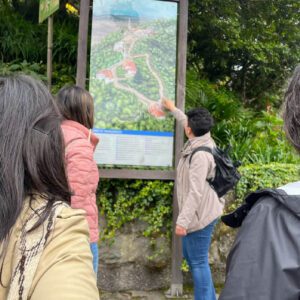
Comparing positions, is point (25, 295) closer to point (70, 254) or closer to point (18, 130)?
point (70, 254)

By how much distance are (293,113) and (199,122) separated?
2538 mm

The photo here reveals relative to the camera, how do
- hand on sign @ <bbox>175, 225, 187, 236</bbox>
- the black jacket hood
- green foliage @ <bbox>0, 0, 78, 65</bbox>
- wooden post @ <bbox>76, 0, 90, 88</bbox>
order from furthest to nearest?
green foliage @ <bbox>0, 0, 78, 65</bbox> < wooden post @ <bbox>76, 0, 90, 88</bbox> < hand on sign @ <bbox>175, 225, 187, 236</bbox> < the black jacket hood

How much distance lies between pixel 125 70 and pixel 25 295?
4015mm

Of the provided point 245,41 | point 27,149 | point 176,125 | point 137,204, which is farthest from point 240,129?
point 27,149

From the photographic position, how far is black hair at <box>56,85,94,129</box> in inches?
131

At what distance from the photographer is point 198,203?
3.96 meters

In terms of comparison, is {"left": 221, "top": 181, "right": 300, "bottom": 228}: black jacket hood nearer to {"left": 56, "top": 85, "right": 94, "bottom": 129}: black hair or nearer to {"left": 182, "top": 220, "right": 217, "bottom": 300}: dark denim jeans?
{"left": 56, "top": 85, "right": 94, "bottom": 129}: black hair

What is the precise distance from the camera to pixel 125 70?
495 cm

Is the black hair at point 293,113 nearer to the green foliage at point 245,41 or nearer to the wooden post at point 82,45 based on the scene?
the wooden post at point 82,45

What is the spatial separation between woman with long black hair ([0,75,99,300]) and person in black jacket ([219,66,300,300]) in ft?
1.47

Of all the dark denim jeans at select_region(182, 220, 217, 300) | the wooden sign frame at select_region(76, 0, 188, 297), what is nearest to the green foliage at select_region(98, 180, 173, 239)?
the wooden sign frame at select_region(76, 0, 188, 297)

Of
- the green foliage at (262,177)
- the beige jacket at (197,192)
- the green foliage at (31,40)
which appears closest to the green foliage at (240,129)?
the green foliage at (262,177)

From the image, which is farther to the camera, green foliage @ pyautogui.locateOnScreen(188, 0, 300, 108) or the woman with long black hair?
green foliage @ pyautogui.locateOnScreen(188, 0, 300, 108)

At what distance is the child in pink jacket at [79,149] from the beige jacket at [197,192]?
2.86ft
